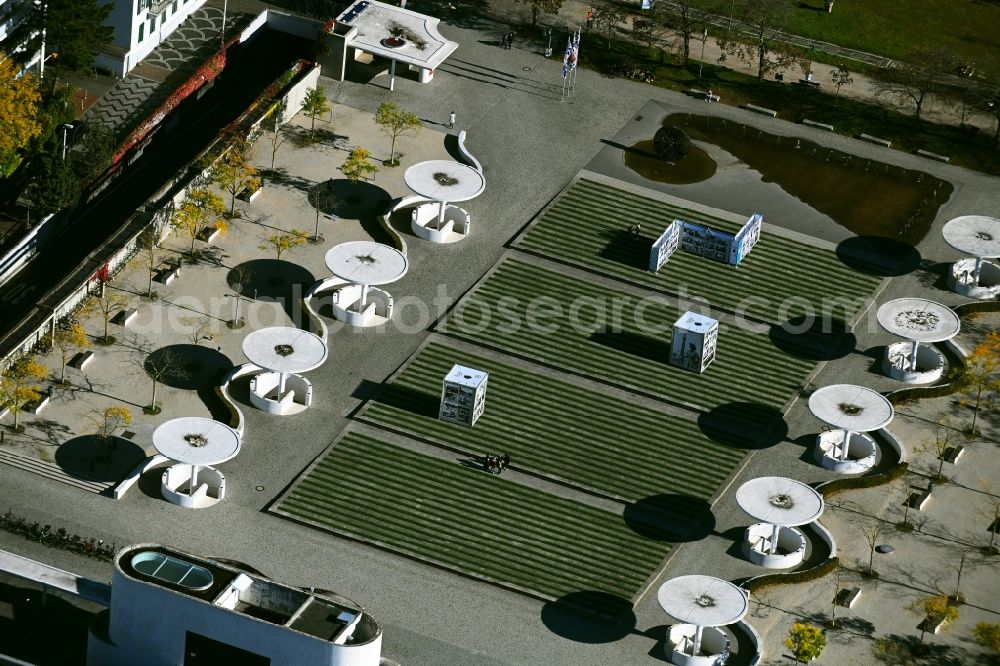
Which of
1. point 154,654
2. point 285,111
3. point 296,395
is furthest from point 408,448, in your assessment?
point 285,111

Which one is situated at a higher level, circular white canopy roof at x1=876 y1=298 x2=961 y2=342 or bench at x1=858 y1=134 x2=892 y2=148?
circular white canopy roof at x1=876 y1=298 x2=961 y2=342

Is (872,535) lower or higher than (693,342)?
lower

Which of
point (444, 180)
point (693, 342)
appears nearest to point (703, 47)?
point (444, 180)

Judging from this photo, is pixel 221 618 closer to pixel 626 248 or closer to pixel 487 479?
pixel 487 479

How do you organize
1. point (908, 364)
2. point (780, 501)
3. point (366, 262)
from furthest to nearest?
point (908, 364)
point (366, 262)
point (780, 501)

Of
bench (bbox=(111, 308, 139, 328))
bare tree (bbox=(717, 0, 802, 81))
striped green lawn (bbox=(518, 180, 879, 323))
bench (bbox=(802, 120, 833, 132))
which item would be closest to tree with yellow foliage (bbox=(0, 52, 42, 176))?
bench (bbox=(111, 308, 139, 328))

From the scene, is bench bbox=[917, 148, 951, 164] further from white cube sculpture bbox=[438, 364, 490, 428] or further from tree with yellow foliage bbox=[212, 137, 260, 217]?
tree with yellow foliage bbox=[212, 137, 260, 217]

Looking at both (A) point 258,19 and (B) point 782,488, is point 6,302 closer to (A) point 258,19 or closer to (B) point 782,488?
(A) point 258,19

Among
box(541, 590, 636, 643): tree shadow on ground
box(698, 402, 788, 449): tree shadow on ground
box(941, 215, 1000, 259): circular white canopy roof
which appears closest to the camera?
box(541, 590, 636, 643): tree shadow on ground
